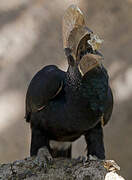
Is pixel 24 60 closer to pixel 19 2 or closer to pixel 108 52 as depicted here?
pixel 19 2

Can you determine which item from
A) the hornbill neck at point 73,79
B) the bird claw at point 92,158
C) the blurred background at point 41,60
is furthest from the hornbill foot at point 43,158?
the blurred background at point 41,60

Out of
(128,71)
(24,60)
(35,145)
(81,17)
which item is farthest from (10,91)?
(81,17)

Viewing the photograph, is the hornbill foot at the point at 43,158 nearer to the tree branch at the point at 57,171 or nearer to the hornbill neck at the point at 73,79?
the tree branch at the point at 57,171

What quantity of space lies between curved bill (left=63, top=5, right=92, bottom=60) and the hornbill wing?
233 mm

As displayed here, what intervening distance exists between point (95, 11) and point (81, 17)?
1852mm

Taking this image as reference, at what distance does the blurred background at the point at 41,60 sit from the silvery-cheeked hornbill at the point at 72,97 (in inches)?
46.0

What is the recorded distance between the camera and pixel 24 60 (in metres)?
3.65

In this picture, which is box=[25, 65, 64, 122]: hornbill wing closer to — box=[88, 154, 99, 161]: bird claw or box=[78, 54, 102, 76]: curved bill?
box=[78, 54, 102, 76]: curved bill

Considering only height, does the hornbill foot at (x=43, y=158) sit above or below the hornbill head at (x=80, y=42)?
below

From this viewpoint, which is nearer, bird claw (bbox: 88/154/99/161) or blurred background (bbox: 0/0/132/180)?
bird claw (bbox: 88/154/99/161)

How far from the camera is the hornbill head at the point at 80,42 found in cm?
191

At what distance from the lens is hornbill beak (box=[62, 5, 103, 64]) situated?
1920 mm

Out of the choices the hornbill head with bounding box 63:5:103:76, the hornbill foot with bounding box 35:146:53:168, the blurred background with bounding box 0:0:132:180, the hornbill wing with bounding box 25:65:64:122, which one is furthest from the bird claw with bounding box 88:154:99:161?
the blurred background with bounding box 0:0:132:180

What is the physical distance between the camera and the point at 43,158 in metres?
2.23
